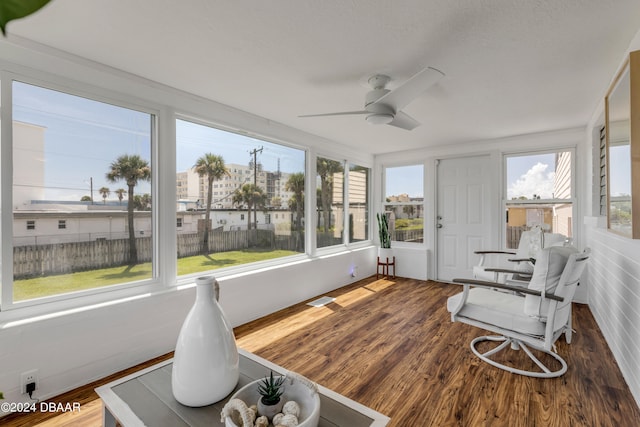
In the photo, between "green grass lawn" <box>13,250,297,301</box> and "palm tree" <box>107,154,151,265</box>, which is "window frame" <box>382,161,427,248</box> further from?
"palm tree" <box>107,154,151,265</box>

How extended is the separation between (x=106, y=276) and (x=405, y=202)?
4.52 metres

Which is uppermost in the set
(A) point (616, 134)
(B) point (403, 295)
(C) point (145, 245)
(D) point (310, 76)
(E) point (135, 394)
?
(D) point (310, 76)

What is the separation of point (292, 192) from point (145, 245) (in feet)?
6.45

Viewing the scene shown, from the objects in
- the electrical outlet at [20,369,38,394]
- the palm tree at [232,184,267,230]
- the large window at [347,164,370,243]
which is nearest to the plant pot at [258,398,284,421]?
the electrical outlet at [20,369,38,394]

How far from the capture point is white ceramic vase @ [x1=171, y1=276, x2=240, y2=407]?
1.26 m

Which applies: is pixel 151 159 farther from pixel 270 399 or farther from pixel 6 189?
pixel 270 399

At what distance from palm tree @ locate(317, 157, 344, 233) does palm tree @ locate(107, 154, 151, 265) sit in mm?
2499

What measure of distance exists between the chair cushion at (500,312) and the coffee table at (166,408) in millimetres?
1480

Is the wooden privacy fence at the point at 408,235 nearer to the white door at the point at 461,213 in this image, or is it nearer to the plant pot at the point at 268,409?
the white door at the point at 461,213

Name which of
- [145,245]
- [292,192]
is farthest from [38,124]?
[292,192]

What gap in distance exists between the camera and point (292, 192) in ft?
13.7

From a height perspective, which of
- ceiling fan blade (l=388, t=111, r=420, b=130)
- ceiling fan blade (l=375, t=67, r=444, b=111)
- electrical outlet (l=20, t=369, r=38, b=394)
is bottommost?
electrical outlet (l=20, t=369, r=38, b=394)

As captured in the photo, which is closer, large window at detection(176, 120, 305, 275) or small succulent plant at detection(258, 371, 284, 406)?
small succulent plant at detection(258, 371, 284, 406)

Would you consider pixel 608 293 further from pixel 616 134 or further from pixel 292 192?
pixel 292 192
